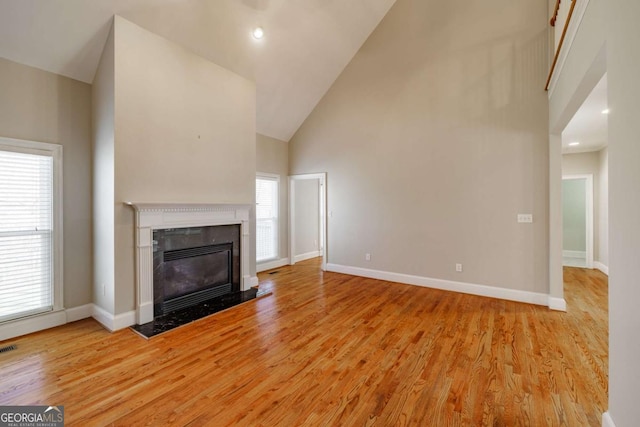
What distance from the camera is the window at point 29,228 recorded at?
9.52 feet

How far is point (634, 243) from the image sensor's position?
4.16 ft

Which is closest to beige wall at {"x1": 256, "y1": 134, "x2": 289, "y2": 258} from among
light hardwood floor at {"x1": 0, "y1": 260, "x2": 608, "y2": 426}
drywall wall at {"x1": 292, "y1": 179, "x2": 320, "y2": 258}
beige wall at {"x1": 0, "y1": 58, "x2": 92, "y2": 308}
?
drywall wall at {"x1": 292, "y1": 179, "x2": 320, "y2": 258}

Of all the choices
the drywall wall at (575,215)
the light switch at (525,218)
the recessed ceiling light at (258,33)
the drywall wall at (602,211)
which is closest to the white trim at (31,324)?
the recessed ceiling light at (258,33)

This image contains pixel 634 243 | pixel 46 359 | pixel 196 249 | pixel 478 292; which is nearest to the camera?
pixel 634 243

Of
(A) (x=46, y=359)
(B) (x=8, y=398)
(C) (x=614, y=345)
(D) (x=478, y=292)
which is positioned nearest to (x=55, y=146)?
(A) (x=46, y=359)

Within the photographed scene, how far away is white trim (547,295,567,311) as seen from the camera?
363 cm

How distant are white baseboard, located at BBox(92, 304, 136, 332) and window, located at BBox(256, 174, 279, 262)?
9.26ft

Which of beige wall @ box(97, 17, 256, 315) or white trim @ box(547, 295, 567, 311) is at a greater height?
beige wall @ box(97, 17, 256, 315)

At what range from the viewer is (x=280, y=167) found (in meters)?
6.23

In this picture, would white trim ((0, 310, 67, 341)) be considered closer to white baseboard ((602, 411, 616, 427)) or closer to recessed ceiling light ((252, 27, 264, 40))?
recessed ceiling light ((252, 27, 264, 40))

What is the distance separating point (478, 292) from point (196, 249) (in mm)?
4253

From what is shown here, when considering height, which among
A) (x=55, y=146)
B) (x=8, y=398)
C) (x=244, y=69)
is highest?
(x=244, y=69)

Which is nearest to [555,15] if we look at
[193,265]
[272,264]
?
[193,265]

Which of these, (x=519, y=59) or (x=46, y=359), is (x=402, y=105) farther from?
(x=46, y=359)
